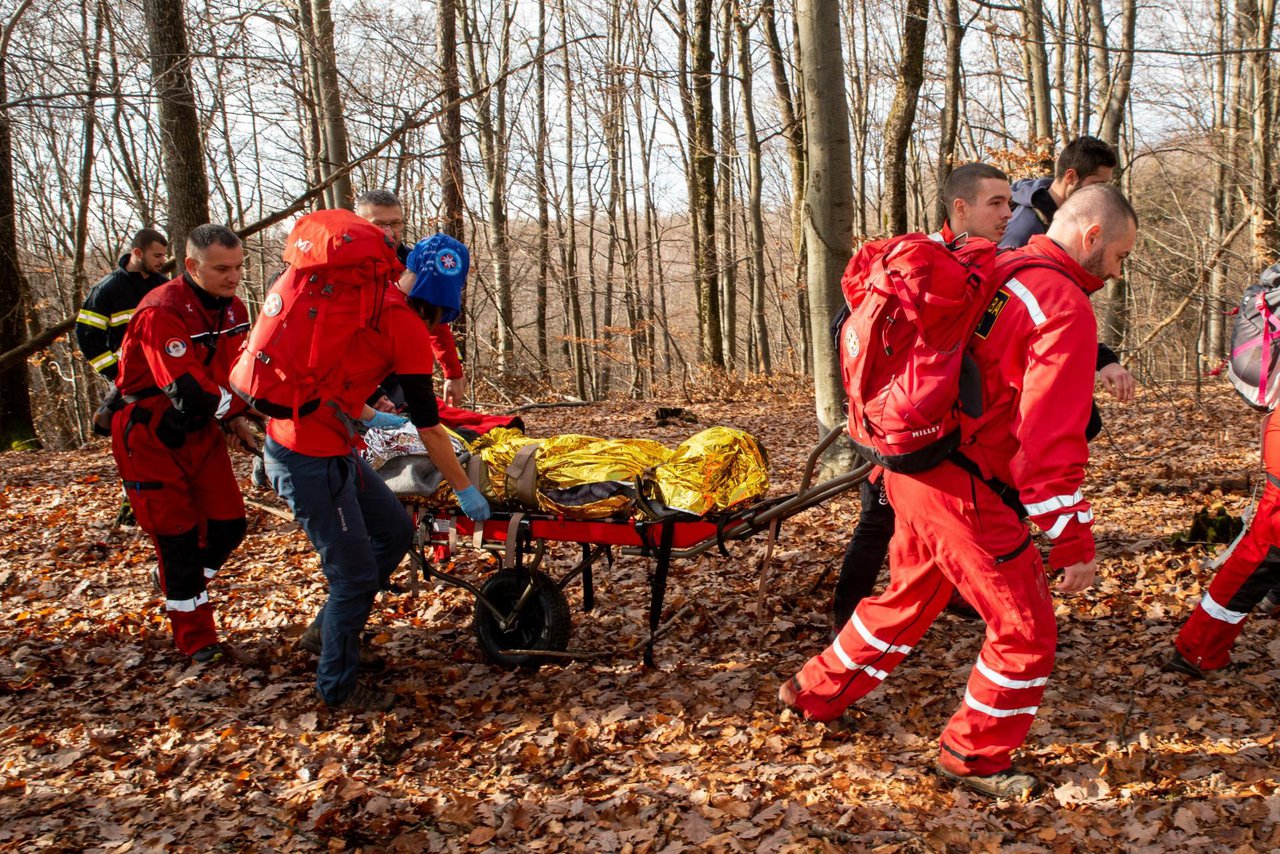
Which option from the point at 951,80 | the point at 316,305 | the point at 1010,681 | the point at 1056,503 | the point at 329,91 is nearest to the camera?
the point at 1056,503

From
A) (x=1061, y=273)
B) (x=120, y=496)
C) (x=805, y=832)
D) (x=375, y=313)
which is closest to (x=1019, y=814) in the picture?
(x=805, y=832)

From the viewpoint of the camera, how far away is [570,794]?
→ 3.55 meters

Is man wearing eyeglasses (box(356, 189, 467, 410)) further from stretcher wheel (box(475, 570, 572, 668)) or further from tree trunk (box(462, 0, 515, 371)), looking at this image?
tree trunk (box(462, 0, 515, 371))

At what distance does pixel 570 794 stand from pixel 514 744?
52cm

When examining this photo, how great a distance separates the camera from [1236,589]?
394 centimetres

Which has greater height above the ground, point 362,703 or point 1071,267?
point 1071,267

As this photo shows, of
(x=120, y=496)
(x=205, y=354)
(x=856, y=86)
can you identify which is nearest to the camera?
(x=205, y=354)

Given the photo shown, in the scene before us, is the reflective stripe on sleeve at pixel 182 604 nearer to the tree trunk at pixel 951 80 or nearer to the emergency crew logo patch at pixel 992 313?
the emergency crew logo patch at pixel 992 313

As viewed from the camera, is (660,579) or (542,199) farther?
(542,199)

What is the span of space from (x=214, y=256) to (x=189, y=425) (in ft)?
3.15

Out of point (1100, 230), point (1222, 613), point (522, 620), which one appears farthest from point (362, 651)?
point (1222, 613)

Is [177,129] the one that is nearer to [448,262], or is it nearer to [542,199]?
[448,262]

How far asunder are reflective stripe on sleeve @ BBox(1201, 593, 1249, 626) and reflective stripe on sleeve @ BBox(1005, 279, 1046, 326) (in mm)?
2131

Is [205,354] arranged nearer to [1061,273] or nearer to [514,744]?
[514,744]
